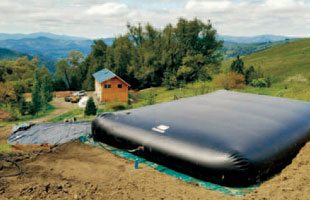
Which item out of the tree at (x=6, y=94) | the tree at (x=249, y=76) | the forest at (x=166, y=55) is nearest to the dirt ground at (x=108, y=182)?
the tree at (x=249, y=76)

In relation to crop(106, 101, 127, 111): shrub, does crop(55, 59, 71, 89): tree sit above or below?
above

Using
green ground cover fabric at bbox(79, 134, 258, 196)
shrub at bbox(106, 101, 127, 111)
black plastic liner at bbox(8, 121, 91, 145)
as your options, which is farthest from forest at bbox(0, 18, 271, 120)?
green ground cover fabric at bbox(79, 134, 258, 196)

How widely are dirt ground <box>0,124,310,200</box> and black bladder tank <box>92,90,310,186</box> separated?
1.75ft

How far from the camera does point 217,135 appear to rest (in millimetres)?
8344

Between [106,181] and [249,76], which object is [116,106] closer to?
[249,76]

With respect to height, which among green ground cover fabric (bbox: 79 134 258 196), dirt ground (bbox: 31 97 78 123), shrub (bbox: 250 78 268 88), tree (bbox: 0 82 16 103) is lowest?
dirt ground (bbox: 31 97 78 123)

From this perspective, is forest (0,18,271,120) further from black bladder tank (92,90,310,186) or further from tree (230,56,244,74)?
black bladder tank (92,90,310,186)

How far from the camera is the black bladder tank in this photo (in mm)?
7348

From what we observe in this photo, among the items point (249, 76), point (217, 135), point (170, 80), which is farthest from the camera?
point (170, 80)

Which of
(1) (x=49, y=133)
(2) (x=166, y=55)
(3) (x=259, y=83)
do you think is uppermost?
(2) (x=166, y=55)

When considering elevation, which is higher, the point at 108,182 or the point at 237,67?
the point at 237,67

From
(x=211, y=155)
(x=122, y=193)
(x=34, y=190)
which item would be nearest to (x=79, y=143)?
(x=34, y=190)

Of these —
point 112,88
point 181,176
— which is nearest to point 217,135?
point 181,176

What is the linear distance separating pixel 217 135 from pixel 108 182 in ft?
12.7
